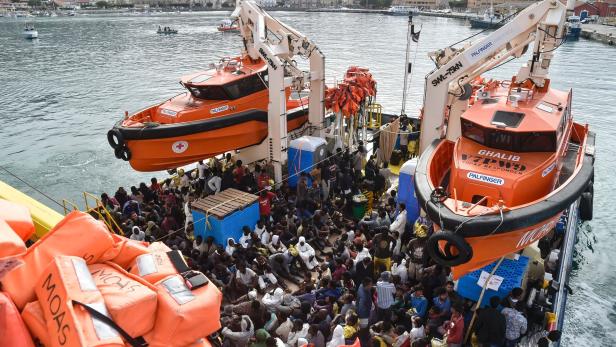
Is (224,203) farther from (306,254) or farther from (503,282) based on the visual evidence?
(503,282)

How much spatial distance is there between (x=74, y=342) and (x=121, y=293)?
1.38 ft

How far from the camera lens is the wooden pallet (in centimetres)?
838

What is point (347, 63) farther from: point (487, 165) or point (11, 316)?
point (11, 316)

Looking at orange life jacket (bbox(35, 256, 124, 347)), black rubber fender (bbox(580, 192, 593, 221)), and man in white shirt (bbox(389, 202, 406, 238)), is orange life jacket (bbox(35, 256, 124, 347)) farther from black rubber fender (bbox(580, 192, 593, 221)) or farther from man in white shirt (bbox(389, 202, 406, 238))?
→ black rubber fender (bbox(580, 192, 593, 221))

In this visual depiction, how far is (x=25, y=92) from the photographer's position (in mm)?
29781

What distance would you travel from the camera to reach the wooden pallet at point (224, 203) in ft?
27.5

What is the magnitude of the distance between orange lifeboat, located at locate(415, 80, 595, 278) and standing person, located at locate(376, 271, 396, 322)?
2.41 feet

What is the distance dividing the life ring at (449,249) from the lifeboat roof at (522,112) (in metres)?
2.23

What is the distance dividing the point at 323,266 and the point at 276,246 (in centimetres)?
95

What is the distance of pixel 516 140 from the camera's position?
7.23m

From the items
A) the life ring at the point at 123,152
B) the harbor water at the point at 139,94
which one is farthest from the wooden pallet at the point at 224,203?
the harbor water at the point at 139,94

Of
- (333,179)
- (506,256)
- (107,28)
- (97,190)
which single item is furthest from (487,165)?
(107,28)

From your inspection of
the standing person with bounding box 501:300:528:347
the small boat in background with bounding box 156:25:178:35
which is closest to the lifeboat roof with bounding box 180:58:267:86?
the standing person with bounding box 501:300:528:347

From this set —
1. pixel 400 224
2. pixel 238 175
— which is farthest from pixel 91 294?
pixel 238 175
